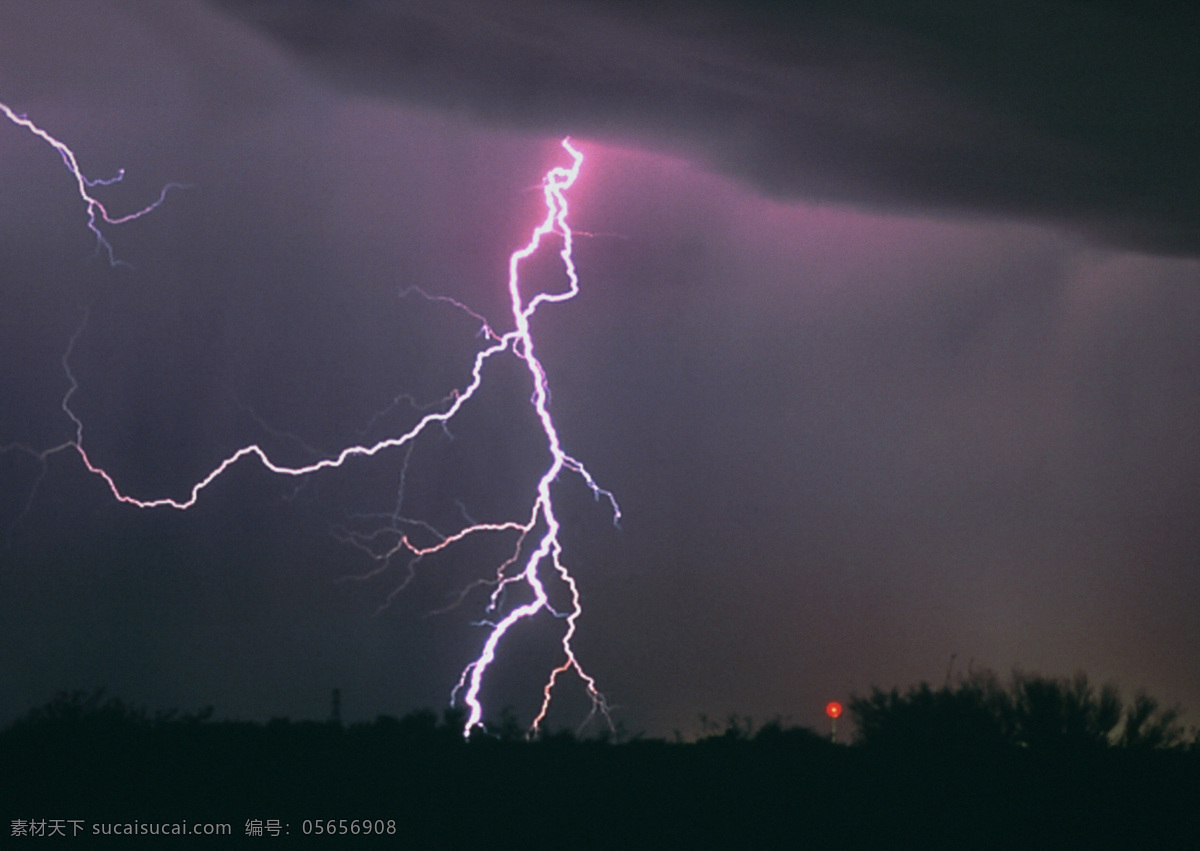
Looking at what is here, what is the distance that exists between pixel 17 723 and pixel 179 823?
3.87 metres

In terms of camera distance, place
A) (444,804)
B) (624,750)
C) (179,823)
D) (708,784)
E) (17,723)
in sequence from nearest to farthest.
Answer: (179,823) < (444,804) < (708,784) < (624,750) < (17,723)

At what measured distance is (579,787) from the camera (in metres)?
10.0

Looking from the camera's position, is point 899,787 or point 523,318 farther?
point 523,318

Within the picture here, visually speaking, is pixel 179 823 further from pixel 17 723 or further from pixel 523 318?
pixel 523 318

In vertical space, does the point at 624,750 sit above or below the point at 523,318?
below

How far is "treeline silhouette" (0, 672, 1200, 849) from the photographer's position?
913 cm

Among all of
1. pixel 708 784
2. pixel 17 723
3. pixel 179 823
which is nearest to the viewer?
pixel 179 823

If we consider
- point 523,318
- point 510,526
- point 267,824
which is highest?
point 523,318

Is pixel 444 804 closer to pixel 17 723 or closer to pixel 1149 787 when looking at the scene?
pixel 17 723

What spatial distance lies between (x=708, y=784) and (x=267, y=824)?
3.28 metres

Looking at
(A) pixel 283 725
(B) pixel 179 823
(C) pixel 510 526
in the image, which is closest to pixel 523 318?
(C) pixel 510 526

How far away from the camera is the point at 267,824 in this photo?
8898 mm

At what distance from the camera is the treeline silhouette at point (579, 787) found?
360 inches

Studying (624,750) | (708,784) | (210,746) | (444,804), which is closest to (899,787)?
(708,784)
